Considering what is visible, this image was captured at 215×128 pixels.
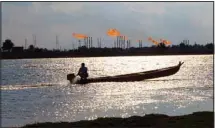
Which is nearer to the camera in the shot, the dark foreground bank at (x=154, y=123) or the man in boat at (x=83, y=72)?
the dark foreground bank at (x=154, y=123)

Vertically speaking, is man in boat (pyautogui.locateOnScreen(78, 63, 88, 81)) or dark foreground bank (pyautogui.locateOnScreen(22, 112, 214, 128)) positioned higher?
man in boat (pyautogui.locateOnScreen(78, 63, 88, 81))

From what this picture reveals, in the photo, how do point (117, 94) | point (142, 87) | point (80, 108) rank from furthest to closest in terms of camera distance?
point (142, 87), point (117, 94), point (80, 108)

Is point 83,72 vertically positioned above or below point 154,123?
above

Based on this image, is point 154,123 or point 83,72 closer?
point 154,123

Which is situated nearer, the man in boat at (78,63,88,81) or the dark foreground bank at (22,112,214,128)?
the dark foreground bank at (22,112,214,128)

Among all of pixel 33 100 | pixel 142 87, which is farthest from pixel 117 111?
pixel 142 87

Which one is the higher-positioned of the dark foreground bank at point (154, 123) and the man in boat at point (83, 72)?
the man in boat at point (83, 72)

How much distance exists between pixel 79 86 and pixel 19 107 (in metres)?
10.9

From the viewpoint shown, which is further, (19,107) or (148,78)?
(148,78)

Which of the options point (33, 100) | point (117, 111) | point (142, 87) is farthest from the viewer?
point (142, 87)

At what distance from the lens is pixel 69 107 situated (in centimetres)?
2316

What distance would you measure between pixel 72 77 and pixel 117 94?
246 inches

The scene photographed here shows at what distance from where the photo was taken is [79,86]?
33.9 metres

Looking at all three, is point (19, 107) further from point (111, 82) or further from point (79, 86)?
point (111, 82)
